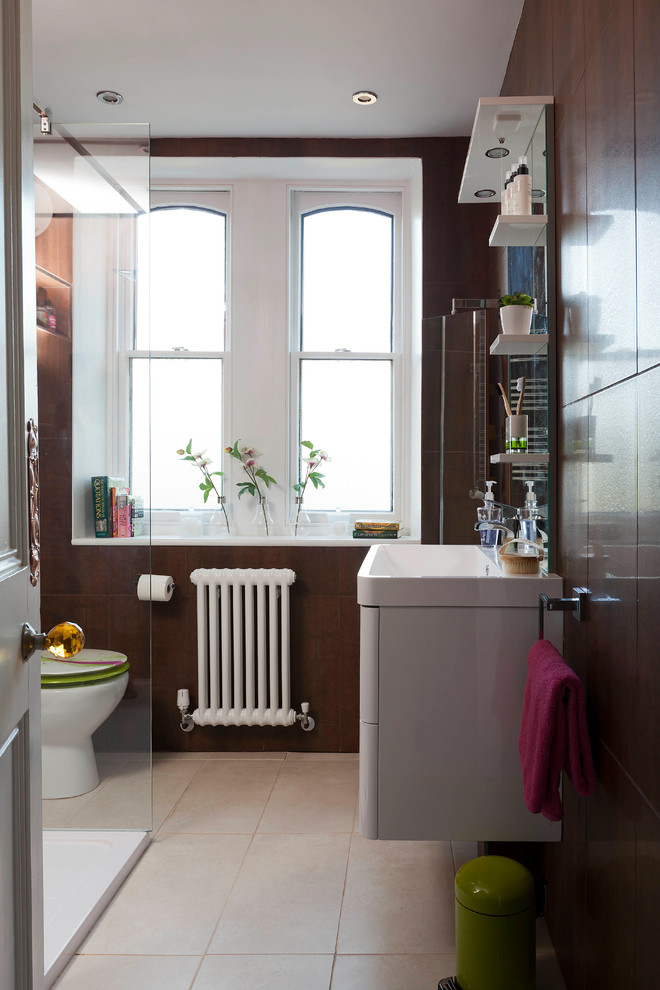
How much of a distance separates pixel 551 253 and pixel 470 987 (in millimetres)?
1666

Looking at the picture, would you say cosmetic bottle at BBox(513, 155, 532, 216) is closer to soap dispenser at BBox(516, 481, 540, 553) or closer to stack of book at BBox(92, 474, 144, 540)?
soap dispenser at BBox(516, 481, 540, 553)

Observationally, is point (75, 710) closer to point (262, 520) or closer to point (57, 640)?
point (57, 640)

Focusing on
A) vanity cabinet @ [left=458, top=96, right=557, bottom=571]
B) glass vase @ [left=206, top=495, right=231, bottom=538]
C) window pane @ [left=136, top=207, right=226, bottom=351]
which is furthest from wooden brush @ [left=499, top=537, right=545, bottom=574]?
window pane @ [left=136, top=207, right=226, bottom=351]

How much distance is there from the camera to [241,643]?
329 cm

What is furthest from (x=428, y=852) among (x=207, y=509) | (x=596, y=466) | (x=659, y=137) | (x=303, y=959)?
(x=659, y=137)

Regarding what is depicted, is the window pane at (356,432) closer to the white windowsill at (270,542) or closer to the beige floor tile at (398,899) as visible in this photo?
the white windowsill at (270,542)

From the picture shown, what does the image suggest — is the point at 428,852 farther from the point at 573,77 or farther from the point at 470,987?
the point at 573,77

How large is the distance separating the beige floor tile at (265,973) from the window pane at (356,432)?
205cm

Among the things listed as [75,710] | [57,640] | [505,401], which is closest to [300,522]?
[505,401]

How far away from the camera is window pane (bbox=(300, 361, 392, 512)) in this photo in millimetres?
3678

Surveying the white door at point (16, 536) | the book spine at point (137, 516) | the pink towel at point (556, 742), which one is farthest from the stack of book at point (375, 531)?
the white door at point (16, 536)

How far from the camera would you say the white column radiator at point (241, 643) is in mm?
3242

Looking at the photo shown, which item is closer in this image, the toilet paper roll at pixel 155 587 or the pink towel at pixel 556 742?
the pink towel at pixel 556 742

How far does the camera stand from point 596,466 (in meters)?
1.54
